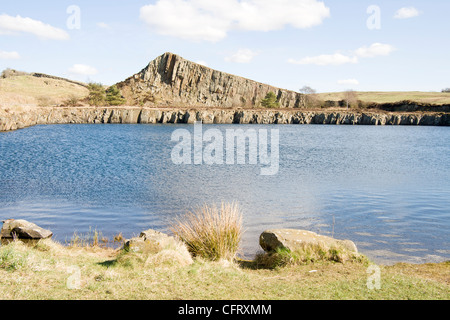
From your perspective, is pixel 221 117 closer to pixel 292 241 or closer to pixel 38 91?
pixel 38 91

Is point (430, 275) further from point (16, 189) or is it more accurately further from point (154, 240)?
point (16, 189)

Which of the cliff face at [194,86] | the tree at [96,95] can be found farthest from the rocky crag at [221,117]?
the cliff face at [194,86]

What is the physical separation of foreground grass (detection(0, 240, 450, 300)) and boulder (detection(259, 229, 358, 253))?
1.95 ft

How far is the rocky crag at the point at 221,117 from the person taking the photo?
86506mm

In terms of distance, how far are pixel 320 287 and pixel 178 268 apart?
Result: 9.51 feet

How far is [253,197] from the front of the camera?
17.8m

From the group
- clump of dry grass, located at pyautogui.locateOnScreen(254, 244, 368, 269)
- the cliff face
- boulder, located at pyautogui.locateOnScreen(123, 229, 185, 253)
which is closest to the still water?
clump of dry grass, located at pyautogui.locateOnScreen(254, 244, 368, 269)

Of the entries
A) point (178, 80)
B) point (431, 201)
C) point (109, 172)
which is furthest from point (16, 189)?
point (178, 80)

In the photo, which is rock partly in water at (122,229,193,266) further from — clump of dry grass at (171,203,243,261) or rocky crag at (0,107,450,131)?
rocky crag at (0,107,450,131)

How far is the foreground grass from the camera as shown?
652 cm

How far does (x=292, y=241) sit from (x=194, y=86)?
130972 millimetres

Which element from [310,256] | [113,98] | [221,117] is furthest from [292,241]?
[113,98]

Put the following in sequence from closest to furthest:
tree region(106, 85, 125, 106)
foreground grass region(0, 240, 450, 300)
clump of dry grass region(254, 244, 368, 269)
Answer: foreground grass region(0, 240, 450, 300) < clump of dry grass region(254, 244, 368, 269) < tree region(106, 85, 125, 106)

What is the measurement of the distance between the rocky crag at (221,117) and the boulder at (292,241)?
261 ft
